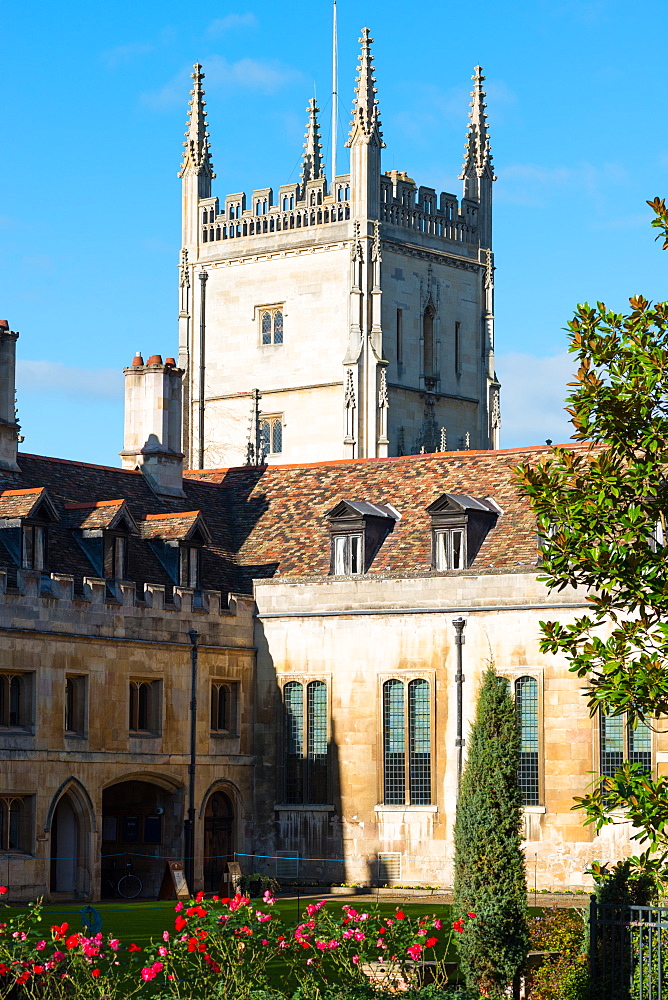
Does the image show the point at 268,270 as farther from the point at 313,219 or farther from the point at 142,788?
the point at 142,788

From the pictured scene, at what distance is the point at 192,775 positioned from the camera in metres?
47.6

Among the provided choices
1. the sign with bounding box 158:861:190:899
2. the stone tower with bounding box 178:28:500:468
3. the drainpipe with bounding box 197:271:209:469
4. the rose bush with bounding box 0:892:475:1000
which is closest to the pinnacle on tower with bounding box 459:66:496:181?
the stone tower with bounding box 178:28:500:468

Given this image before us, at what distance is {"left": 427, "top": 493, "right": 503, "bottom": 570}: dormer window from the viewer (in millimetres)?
47781

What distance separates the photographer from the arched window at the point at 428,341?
86.3 meters

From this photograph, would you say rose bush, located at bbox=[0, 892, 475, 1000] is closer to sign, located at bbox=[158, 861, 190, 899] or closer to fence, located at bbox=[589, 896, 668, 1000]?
fence, located at bbox=[589, 896, 668, 1000]

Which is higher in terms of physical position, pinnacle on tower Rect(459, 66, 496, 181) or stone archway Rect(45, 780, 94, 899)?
pinnacle on tower Rect(459, 66, 496, 181)

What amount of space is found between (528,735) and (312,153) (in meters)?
54.1

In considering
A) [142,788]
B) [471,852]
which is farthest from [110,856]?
[471,852]

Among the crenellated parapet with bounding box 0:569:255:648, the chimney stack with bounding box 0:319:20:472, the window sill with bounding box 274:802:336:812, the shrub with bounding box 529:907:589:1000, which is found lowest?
the shrub with bounding box 529:907:589:1000

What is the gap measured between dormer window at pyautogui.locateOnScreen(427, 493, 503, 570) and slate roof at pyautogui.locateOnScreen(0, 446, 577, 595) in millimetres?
297

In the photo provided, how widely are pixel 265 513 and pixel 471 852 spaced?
82.6ft

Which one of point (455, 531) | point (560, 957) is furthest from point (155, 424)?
point (560, 957)

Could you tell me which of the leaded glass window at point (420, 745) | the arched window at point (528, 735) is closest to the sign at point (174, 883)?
the leaded glass window at point (420, 745)

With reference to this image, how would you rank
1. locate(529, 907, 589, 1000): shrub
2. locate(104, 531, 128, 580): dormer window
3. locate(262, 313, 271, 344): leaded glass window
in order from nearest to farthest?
locate(529, 907, 589, 1000): shrub < locate(104, 531, 128, 580): dormer window < locate(262, 313, 271, 344): leaded glass window
